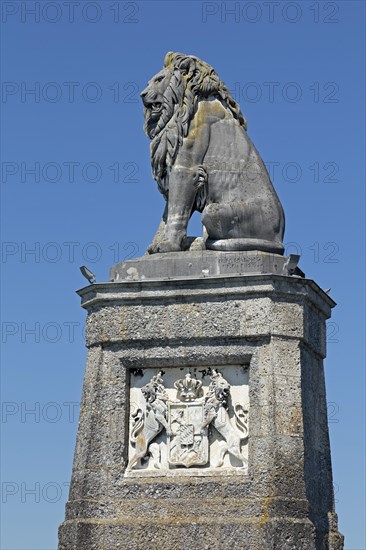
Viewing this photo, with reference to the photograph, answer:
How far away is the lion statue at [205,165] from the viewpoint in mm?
14766

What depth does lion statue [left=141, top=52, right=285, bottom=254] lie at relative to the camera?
48.4ft

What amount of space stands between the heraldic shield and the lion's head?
2.97 metres

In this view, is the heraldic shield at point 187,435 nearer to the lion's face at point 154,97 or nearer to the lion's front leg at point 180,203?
the lion's front leg at point 180,203

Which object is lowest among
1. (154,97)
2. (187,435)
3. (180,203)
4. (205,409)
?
(187,435)

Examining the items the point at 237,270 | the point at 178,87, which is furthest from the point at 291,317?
the point at 178,87

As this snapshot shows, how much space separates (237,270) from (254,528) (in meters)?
2.98

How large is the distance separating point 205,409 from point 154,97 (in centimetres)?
409

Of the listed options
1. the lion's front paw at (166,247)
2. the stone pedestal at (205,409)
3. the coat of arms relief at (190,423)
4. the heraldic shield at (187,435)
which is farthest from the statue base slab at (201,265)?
the heraldic shield at (187,435)

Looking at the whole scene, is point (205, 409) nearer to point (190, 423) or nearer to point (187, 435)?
point (190, 423)

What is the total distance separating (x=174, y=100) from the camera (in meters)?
15.2

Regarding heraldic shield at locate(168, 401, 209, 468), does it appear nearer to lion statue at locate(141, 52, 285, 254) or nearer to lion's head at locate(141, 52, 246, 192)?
lion statue at locate(141, 52, 285, 254)

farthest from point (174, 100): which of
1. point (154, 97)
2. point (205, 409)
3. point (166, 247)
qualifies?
point (205, 409)

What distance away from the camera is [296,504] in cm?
1334

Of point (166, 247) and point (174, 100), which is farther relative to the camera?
point (174, 100)
